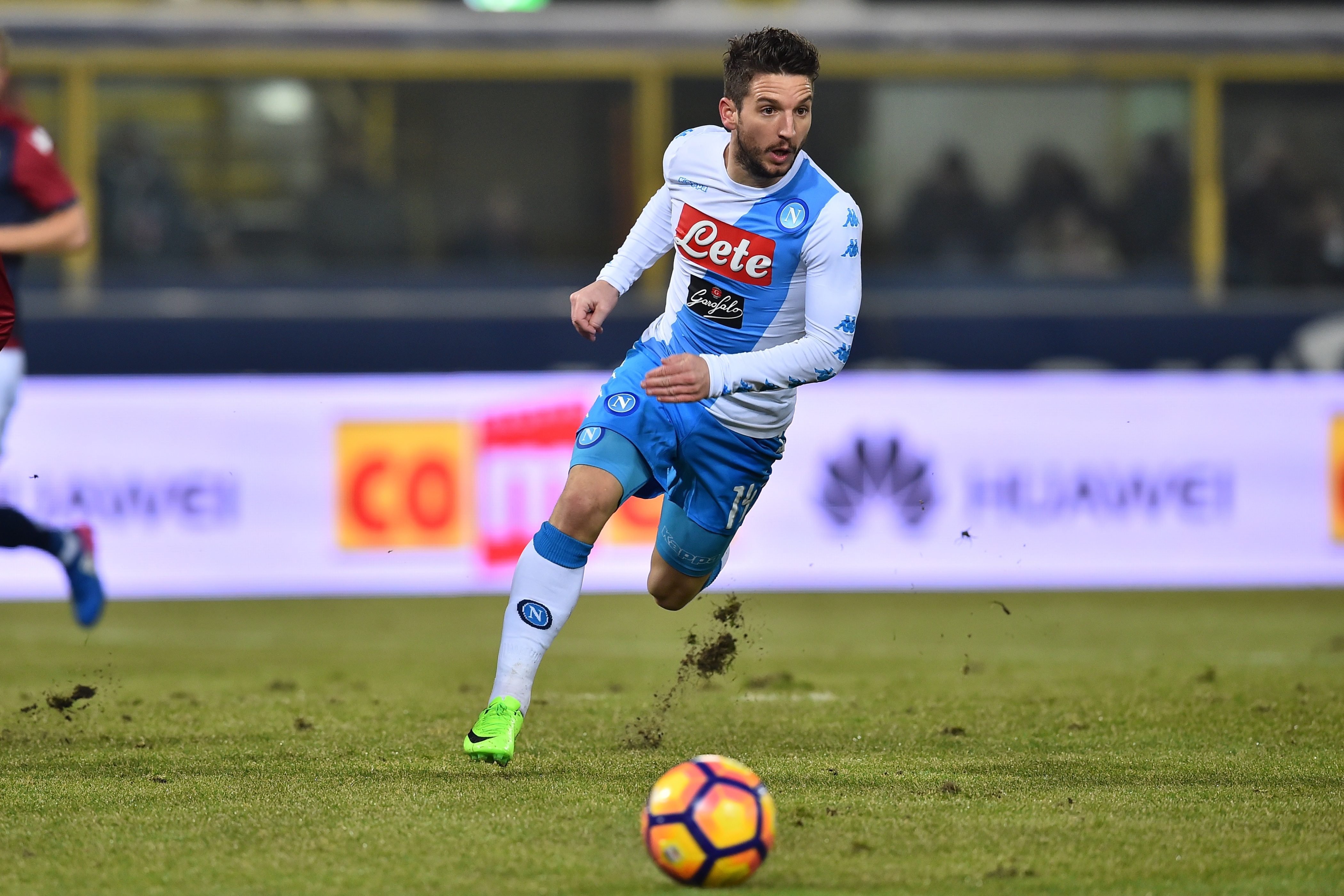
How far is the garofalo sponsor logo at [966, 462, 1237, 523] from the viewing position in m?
11.3

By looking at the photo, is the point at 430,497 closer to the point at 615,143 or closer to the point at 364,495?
the point at 364,495

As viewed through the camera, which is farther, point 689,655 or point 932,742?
point 689,655

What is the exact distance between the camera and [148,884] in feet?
12.9

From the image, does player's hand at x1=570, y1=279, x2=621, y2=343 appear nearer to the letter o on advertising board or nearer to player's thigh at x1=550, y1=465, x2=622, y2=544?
player's thigh at x1=550, y1=465, x2=622, y2=544

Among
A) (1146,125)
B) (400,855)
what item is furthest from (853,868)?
(1146,125)

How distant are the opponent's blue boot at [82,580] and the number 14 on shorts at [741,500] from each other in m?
3.26

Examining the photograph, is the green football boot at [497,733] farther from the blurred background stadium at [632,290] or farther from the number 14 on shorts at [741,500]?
the blurred background stadium at [632,290]

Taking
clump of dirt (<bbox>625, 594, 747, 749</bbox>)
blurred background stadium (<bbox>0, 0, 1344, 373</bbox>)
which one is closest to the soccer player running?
clump of dirt (<bbox>625, 594, 747, 749</bbox>)

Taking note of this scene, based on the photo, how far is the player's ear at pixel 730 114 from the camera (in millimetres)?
5297

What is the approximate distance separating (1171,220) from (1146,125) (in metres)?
0.88

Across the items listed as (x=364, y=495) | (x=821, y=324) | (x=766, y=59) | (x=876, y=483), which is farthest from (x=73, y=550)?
(x=876, y=483)

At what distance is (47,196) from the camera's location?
7.36 m

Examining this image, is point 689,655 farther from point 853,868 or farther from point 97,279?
point 97,279

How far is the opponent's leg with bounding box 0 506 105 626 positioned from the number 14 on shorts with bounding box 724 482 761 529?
130 inches
